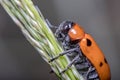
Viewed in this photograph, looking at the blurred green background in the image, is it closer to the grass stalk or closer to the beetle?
the beetle

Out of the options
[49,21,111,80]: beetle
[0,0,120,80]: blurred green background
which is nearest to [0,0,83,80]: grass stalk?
[49,21,111,80]: beetle

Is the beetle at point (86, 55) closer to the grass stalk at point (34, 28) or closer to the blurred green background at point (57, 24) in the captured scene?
the grass stalk at point (34, 28)

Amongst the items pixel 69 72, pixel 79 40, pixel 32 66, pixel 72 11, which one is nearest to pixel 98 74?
pixel 79 40

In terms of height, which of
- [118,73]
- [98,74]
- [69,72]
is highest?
[69,72]

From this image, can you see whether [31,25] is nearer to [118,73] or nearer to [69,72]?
[69,72]

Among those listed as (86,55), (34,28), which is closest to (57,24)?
(86,55)

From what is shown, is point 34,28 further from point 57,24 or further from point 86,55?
point 57,24

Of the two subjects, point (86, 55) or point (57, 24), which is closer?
point (86, 55)

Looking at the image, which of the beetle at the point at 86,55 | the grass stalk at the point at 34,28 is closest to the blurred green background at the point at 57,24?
the beetle at the point at 86,55

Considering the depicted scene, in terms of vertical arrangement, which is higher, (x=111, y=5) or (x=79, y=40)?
(x=79, y=40)

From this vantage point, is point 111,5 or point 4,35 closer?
point 111,5
